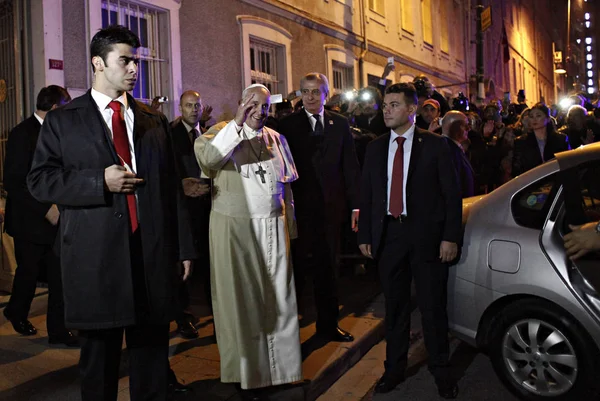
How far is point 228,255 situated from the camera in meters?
3.95

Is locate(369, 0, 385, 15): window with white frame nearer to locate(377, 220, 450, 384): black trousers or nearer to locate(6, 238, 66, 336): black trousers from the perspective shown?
locate(6, 238, 66, 336): black trousers

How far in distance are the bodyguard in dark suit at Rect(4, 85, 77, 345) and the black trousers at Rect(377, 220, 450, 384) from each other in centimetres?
266

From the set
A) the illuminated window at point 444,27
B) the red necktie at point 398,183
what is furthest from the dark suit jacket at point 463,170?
the illuminated window at point 444,27

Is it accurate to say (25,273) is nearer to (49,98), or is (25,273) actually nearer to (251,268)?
(49,98)

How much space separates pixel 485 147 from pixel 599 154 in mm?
4716

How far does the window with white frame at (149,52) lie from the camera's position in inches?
333

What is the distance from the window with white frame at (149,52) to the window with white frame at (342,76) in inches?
225

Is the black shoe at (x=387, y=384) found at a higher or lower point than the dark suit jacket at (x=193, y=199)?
lower

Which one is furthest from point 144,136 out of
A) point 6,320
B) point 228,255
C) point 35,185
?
point 6,320

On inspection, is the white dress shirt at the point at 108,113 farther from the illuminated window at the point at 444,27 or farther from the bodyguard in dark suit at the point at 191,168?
the illuminated window at the point at 444,27

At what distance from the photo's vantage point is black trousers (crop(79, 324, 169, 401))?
2.96 m

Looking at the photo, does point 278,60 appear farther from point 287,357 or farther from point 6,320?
point 287,357

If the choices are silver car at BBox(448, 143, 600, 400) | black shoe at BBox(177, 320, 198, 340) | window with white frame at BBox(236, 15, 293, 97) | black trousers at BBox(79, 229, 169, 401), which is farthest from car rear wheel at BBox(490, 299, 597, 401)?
window with white frame at BBox(236, 15, 293, 97)

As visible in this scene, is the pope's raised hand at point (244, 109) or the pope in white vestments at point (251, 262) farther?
the pope in white vestments at point (251, 262)
